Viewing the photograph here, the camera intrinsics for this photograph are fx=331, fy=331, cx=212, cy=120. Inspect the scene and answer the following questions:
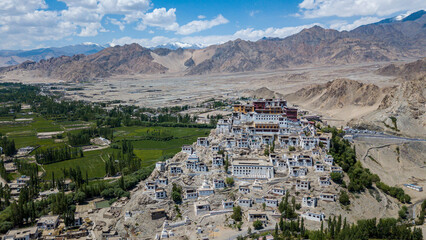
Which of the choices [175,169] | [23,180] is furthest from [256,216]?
[23,180]

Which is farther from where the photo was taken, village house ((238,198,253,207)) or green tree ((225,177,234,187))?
green tree ((225,177,234,187))

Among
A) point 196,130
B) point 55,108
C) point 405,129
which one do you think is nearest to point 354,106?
point 405,129

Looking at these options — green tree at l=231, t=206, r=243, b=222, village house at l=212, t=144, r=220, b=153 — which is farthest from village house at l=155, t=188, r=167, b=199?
village house at l=212, t=144, r=220, b=153

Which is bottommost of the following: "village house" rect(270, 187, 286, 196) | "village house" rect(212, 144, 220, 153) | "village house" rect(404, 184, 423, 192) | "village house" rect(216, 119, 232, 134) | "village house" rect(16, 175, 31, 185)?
"village house" rect(404, 184, 423, 192)

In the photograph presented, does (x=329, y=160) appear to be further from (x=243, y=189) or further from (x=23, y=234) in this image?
(x=23, y=234)

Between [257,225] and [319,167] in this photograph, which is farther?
[319,167]

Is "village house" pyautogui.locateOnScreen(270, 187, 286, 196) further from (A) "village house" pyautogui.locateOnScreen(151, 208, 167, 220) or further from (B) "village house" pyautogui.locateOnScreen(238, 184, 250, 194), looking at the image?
(A) "village house" pyautogui.locateOnScreen(151, 208, 167, 220)

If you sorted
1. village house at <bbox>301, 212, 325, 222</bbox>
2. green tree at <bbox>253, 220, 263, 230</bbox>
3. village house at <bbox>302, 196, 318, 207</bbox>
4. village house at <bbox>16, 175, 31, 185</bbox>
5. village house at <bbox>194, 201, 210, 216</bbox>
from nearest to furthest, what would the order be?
green tree at <bbox>253, 220, 263, 230</bbox> → village house at <bbox>301, 212, 325, 222</bbox> → village house at <bbox>194, 201, 210, 216</bbox> → village house at <bbox>302, 196, 318, 207</bbox> → village house at <bbox>16, 175, 31, 185</bbox>

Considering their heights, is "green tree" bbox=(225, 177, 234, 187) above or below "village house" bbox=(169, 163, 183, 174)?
below
